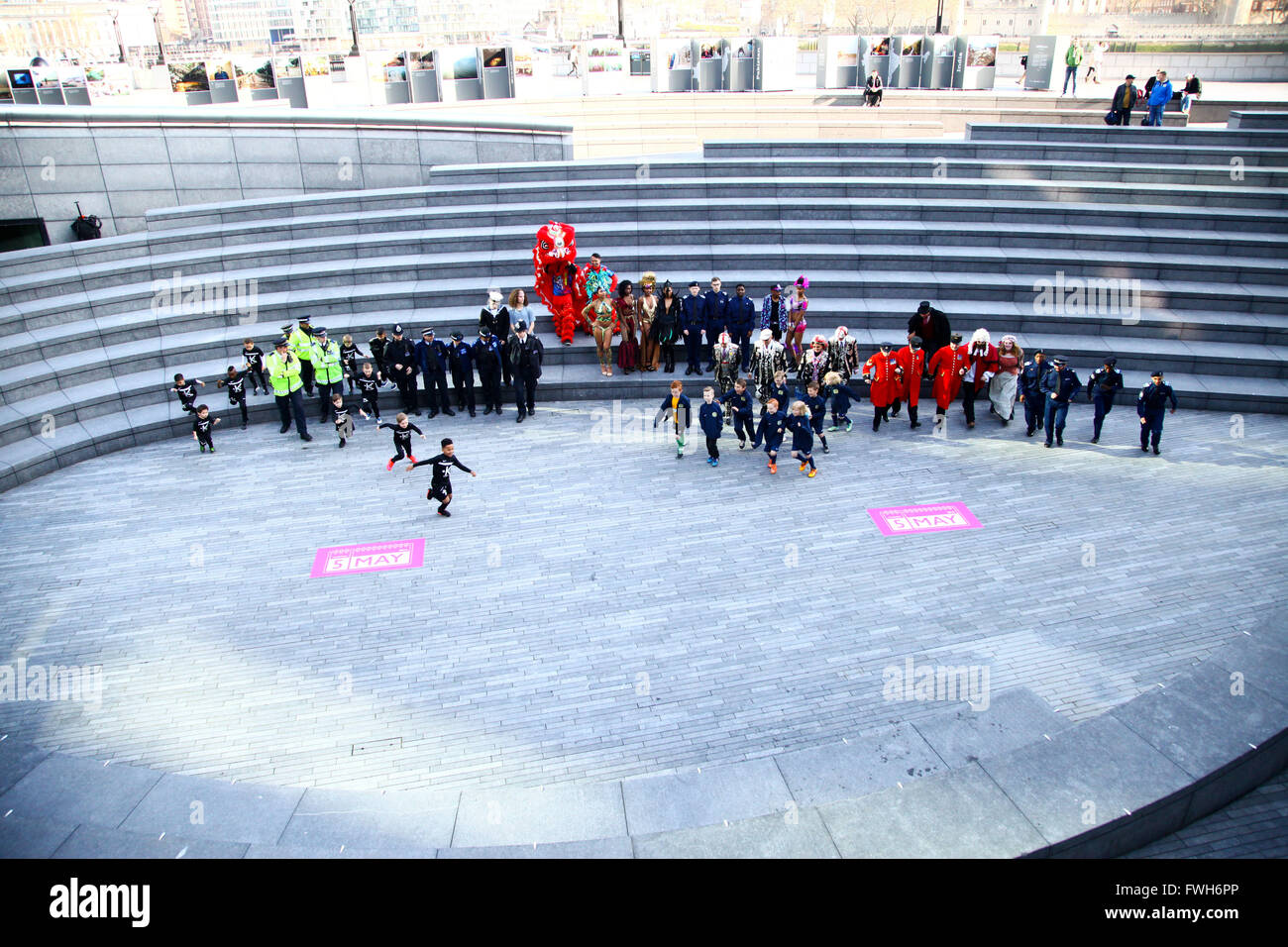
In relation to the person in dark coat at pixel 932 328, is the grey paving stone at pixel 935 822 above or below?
below

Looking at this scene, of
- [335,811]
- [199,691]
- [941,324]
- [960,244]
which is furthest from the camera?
[960,244]

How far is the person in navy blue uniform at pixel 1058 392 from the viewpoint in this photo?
13.1 metres

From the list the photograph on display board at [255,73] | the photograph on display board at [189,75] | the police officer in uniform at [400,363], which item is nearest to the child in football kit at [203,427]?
the police officer in uniform at [400,363]

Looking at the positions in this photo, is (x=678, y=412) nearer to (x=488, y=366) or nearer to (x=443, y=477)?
(x=488, y=366)

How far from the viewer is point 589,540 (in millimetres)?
11555

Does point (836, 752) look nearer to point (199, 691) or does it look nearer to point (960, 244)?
point (199, 691)

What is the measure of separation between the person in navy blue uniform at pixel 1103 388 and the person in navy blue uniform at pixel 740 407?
543 centimetres

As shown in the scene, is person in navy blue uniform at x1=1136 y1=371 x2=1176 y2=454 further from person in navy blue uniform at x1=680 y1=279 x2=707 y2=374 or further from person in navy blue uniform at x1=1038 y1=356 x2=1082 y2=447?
person in navy blue uniform at x1=680 y1=279 x2=707 y2=374

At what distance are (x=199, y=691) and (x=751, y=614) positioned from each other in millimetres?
6123

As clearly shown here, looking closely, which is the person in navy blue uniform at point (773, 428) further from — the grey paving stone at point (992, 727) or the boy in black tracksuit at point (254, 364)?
the boy in black tracksuit at point (254, 364)

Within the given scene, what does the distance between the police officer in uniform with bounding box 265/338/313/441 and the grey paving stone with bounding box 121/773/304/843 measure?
26.4 ft

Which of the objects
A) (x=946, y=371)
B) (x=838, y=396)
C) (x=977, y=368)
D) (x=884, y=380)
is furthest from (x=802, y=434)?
(x=977, y=368)

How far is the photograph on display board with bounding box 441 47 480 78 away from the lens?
27328 mm
